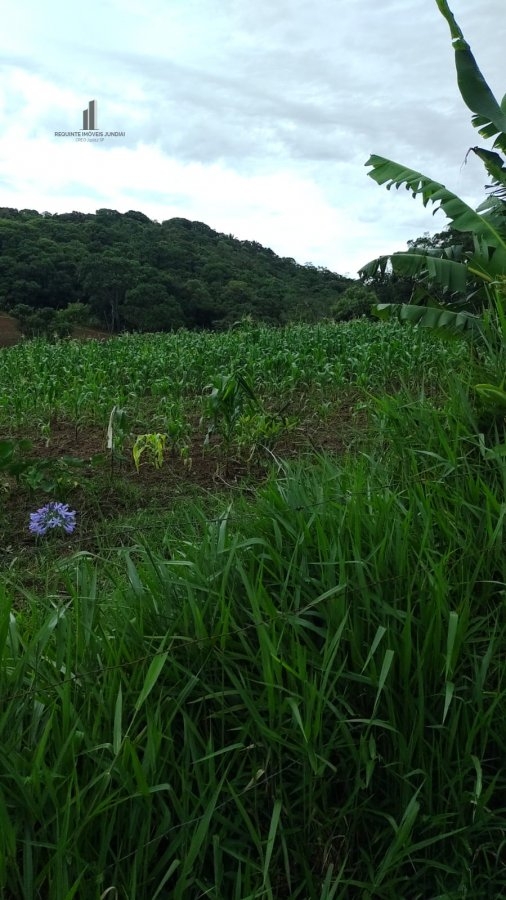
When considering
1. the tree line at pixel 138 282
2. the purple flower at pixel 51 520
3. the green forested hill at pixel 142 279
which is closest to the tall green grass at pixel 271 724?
the purple flower at pixel 51 520

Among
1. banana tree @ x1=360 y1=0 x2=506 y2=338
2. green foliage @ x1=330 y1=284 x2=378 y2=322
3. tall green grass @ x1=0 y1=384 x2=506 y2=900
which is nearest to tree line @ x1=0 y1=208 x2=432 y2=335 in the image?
green foliage @ x1=330 y1=284 x2=378 y2=322

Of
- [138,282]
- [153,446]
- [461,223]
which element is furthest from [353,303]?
[153,446]

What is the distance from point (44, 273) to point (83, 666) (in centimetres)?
3827

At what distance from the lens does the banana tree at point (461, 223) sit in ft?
14.6

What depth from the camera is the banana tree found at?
4457 millimetres

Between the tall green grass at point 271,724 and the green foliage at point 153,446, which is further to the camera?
the green foliage at point 153,446

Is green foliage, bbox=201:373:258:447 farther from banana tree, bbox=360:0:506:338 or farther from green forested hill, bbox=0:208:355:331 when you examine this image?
green forested hill, bbox=0:208:355:331

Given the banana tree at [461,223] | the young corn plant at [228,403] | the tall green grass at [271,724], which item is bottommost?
the tall green grass at [271,724]

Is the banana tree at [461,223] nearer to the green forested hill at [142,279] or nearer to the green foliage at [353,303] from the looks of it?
the green foliage at [353,303]

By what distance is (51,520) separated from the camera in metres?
3.41

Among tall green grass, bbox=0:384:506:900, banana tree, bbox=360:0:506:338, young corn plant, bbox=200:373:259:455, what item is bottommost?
tall green grass, bbox=0:384:506:900

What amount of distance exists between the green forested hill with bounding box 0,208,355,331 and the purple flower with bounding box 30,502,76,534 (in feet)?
99.3

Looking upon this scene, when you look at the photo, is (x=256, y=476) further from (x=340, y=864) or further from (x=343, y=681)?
(x=340, y=864)

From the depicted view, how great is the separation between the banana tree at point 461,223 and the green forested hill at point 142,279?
27995 millimetres
